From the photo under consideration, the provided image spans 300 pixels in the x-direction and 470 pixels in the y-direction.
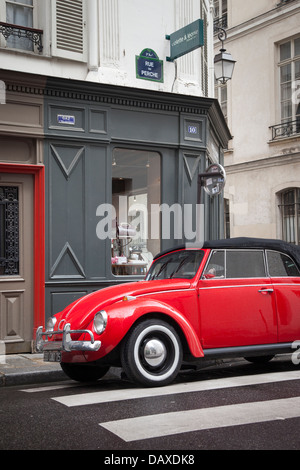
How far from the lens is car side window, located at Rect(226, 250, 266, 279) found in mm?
6852

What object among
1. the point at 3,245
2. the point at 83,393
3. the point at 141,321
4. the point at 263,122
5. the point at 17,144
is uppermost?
the point at 263,122

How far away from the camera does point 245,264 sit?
698 cm

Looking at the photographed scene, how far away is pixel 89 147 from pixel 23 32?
84.7 inches

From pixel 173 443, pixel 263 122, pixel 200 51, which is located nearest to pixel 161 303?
pixel 173 443

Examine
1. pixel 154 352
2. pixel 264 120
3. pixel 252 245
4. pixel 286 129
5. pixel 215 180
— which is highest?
pixel 264 120

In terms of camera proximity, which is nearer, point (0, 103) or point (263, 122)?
point (0, 103)

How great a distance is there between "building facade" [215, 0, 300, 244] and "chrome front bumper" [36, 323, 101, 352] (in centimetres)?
1498

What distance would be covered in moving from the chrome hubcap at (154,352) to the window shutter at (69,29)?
223 inches

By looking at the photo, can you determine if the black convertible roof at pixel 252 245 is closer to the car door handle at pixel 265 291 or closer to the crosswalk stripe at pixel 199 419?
the car door handle at pixel 265 291

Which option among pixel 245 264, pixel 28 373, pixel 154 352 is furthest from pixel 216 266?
pixel 28 373

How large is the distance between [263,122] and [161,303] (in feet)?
52.9

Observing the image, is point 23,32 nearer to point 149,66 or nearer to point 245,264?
point 149,66
